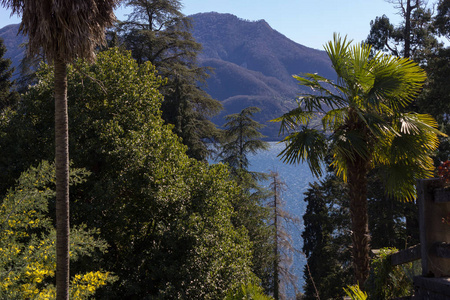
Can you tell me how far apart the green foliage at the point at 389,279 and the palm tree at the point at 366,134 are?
66.4 inches

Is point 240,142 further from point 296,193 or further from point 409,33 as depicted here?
point 296,193

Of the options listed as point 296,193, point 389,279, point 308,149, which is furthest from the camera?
point 296,193

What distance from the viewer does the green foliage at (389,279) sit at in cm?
556

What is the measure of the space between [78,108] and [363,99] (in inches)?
321

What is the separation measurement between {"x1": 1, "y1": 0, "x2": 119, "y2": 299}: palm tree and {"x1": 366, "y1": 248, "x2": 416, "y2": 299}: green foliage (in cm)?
527

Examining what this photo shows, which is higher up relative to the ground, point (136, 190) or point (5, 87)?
point (5, 87)

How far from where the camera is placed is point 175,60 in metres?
25.0

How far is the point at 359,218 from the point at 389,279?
6.69 ft

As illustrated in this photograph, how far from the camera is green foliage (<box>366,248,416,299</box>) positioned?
556 cm

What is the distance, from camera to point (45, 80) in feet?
42.3

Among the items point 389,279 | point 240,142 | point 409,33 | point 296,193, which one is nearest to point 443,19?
point 409,33

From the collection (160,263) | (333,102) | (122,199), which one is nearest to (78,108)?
(122,199)

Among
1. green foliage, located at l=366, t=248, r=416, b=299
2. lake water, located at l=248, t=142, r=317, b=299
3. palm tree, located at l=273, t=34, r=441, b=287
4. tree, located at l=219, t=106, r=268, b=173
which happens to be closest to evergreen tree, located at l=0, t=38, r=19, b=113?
tree, located at l=219, t=106, r=268, b=173

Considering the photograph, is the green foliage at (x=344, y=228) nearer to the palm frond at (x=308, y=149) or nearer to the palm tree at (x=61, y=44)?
the palm frond at (x=308, y=149)
